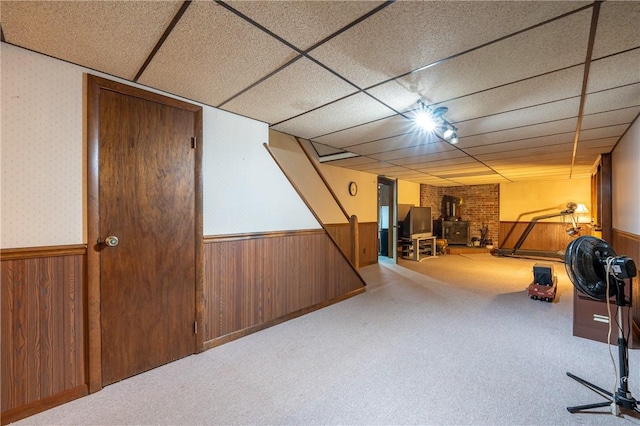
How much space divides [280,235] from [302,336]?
1063 mm

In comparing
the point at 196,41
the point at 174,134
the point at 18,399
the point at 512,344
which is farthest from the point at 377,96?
the point at 18,399

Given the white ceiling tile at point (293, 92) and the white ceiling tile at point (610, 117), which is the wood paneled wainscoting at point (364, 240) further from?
the white ceiling tile at point (610, 117)

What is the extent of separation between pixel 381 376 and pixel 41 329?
223 cm

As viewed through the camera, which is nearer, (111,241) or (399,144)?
(111,241)

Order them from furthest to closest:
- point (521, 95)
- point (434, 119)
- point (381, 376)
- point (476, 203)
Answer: point (476, 203) → point (434, 119) → point (521, 95) → point (381, 376)

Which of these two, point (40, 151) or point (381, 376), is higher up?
point (40, 151)

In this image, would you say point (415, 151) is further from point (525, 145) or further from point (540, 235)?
point (540, 235)

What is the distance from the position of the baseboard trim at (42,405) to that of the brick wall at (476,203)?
28.1 feet

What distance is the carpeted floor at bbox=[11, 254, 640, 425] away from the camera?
5.48 ft

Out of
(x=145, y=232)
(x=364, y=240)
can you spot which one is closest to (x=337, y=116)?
(x=145, y=232)

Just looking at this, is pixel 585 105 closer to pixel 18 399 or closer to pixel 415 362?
pixel 415 362

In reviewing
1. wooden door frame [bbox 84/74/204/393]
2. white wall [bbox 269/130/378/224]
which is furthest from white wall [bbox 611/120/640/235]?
wooden door frame [bbox 84/74/204/393]

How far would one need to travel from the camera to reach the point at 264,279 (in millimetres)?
2988

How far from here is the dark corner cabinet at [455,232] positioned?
28.8ft
